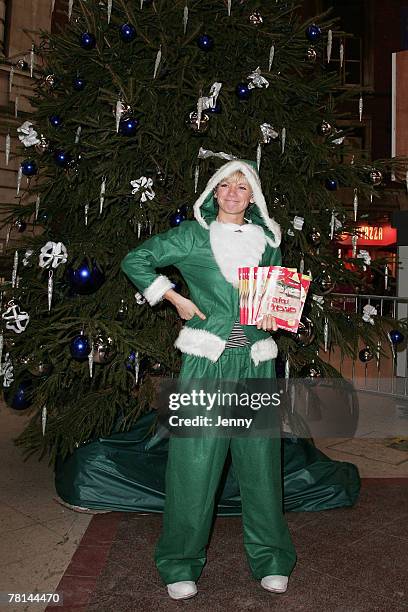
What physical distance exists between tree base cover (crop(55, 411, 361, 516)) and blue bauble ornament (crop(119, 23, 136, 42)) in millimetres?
2473

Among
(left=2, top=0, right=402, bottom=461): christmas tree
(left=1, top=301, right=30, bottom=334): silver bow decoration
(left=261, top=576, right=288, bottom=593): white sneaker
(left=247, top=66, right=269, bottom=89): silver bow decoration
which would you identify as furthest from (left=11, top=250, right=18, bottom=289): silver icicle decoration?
(left=261, top=576, right=288, bottom=593): white sneaker

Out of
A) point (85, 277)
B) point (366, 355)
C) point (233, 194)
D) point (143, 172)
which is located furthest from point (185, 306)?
point (366, 355)

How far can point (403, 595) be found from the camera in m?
2.91

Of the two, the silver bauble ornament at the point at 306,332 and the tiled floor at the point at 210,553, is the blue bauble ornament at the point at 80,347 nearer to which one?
the tiled floor at the point at 210,553

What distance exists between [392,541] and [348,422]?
240cm

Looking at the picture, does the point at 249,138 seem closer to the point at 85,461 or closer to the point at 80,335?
the point at 80,335

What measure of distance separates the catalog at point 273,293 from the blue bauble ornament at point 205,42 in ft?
5.57

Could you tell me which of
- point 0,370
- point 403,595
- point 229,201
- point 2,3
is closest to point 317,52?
point 229,201

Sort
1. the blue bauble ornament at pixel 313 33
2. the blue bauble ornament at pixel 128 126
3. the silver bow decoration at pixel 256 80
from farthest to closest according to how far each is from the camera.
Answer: the blue bauble ornament at pixel 313 33
the silver bow decoration at pixel 256 80
the blue bauble ornament at pixel 128 126

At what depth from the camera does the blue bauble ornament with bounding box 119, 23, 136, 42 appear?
3.61 meters

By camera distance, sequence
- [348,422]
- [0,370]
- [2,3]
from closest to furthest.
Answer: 1. [0,370]
2. [348,422]
3. [2,3]

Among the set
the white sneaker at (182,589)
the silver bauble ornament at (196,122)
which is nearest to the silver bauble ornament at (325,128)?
the silver bauble ornament at (196,122)

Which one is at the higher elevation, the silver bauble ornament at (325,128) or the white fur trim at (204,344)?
the silver bauble ornament at (325,128)

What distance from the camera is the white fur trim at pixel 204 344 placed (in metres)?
2.83
